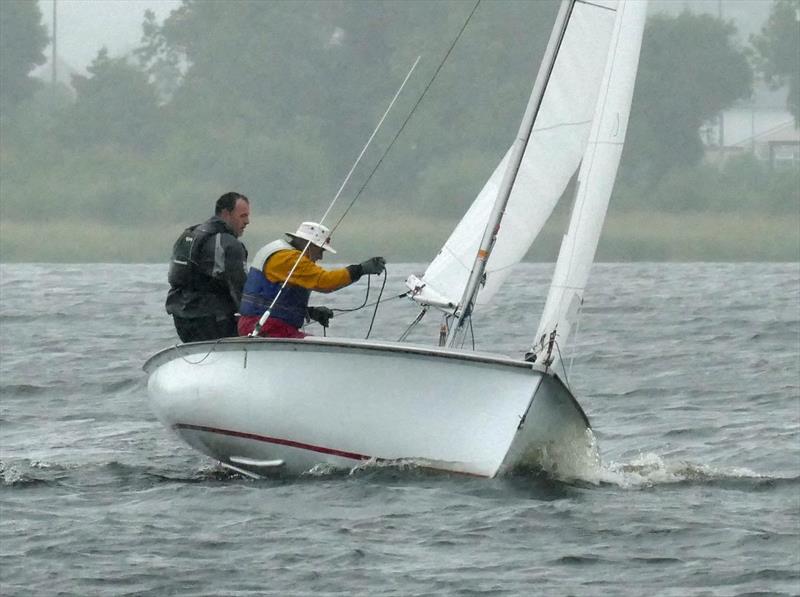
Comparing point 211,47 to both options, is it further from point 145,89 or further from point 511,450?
point 511,450

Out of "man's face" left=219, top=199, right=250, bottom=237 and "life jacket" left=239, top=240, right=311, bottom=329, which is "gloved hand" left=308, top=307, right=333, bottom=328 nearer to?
"life jacket" left=239, top=240, right=311, bottom=329

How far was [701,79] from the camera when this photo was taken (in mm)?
78750

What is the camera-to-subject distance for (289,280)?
1029 centimetres

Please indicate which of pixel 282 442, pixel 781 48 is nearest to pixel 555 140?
pixel 282 442

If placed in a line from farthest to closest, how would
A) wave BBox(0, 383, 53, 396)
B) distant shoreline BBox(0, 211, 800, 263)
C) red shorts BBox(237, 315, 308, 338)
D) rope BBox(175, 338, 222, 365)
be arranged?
distant shoreline BBox(0, 211, 800, 263) < wave BBox(0, 383, 53, 396) < red shorts BBox(237, 315, 308, 338) < rope BBox(175, 338, 222, 365)

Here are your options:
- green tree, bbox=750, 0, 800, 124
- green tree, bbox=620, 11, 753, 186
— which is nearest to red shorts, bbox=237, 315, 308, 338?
green tree, bbox=620, 11, 753, 186

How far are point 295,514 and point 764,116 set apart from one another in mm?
101265

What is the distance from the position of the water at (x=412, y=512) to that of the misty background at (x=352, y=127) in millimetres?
50993

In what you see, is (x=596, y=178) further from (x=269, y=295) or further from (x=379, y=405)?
(x=269, y=295)

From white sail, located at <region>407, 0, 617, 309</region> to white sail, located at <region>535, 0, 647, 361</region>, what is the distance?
10cm

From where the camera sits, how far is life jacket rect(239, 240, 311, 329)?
10391 millimetres

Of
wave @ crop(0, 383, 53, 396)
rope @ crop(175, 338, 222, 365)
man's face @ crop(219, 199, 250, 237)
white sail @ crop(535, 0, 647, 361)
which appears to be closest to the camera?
rope @ crop(175, 338, 222, 365)

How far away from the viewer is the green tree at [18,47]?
7681 centimetres

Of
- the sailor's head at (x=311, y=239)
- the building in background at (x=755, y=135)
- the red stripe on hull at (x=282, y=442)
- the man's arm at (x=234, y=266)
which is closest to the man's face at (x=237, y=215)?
the man's arm at (x=234, y=266)
